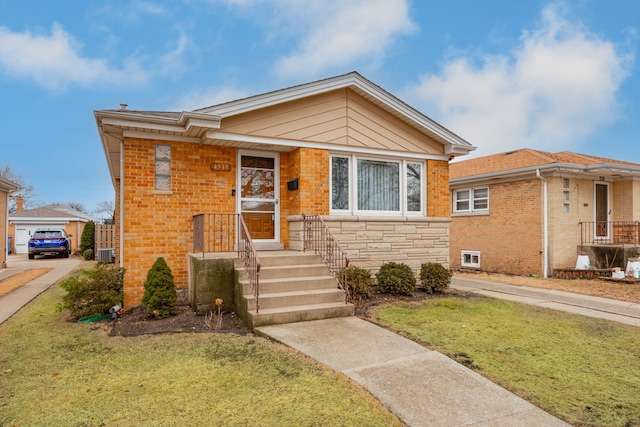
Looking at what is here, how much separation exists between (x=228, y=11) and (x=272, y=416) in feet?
42.2

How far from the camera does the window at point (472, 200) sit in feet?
48.4

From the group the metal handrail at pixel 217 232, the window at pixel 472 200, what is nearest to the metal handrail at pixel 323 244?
the metal handrail at pixel 217 232

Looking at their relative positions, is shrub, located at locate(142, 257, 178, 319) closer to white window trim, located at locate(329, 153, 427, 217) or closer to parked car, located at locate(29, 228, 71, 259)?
white window trim, located at locate(329, 153, 427, 217)

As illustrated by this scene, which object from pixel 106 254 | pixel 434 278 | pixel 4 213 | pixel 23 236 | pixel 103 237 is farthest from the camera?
pixel 23 236

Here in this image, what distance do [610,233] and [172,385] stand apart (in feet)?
51.6

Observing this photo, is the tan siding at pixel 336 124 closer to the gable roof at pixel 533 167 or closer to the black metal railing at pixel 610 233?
the gable roof at pixel 533 167

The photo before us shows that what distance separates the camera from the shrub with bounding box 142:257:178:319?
6.17 meters

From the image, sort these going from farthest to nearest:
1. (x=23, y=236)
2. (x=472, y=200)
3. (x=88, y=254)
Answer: (x=23, y=236)
(x=88, y=254)
(x=472, y=200)

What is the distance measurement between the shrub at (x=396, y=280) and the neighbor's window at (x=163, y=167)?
4.62 m

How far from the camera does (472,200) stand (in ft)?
49.9

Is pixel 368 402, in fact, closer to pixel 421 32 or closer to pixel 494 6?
pixel 494 6

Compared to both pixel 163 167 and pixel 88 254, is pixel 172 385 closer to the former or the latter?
pixel 163 167

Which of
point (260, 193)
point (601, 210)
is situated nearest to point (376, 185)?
point (260, 193)

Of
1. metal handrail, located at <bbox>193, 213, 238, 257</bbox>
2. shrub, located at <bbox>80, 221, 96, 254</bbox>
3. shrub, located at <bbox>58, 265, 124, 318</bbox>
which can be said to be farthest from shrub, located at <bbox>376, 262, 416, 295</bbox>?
shrub, located at <bbox>80, 221, 96, 254</bbox>
